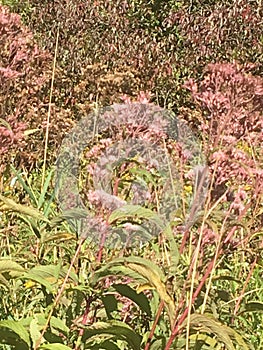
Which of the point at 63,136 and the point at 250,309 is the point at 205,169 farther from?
the point at 63,136

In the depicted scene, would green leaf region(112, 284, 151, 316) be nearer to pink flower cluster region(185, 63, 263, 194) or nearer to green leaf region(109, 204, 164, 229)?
green leaf region(109, 204, 164, 229)

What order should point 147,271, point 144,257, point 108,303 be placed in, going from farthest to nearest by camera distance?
point 144,257
point 108,303
point 147,271

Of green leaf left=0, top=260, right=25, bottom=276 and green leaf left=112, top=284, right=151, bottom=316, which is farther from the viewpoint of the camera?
green leaf left=112, top=284, right=151, bottom=316

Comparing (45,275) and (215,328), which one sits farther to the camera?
(45,275)

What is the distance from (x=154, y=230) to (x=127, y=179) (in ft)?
0.49

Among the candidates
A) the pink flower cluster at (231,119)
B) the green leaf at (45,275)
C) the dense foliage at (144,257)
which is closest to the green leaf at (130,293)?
the dense foliage at (144,257)

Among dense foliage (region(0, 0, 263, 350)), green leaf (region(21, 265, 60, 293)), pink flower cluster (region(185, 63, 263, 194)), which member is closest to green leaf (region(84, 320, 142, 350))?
dense foliage (region(0, 0, 263, 350))

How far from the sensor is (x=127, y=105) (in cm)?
191

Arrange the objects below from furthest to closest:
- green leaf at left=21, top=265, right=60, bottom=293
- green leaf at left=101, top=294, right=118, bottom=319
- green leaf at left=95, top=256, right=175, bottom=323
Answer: green leaf at left=101, top=294, right=118, bottom=319 → green leaf at left=21, top=265, right=60, bottom=293 → green leaf at left=95, top=256, right=175, bottom=323

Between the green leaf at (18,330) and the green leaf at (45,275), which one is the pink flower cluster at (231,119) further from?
the green leaf at (18,330)

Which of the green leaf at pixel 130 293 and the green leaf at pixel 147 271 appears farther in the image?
the green leaf at pixel 130 293

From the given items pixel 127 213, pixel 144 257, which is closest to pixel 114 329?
pixel 127 213

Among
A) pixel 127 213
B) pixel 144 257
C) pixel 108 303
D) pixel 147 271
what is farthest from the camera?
pixel 144 257

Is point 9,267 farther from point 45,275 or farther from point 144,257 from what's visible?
point 144,257
